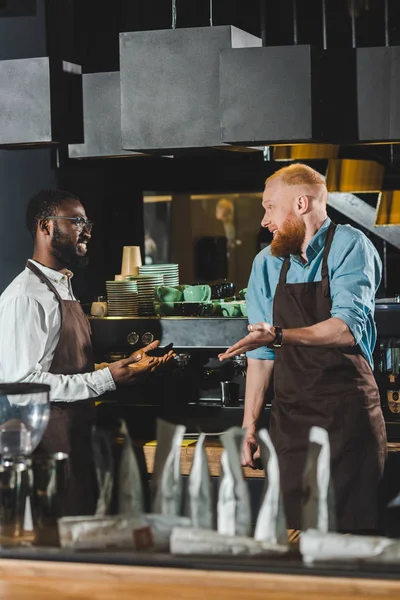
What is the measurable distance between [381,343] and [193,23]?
3465mm

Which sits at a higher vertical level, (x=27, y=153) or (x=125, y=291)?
(x=27, y=153)

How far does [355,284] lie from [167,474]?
4.72ft

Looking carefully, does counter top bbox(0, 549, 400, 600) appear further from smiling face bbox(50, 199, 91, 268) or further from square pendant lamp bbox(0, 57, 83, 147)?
square pendant lamp bbox(0, 57, 83, 147)

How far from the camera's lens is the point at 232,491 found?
215cm

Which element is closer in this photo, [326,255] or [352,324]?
[352,324]

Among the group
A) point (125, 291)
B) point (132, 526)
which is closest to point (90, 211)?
point (125, 291)

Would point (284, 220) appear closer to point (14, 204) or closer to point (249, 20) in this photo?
point (14, 204)

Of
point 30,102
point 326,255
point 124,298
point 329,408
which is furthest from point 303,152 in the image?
point 329,408

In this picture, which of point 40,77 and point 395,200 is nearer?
point 40,77

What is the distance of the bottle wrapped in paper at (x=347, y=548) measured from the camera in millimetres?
2008

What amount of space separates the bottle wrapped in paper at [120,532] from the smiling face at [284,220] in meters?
1.63

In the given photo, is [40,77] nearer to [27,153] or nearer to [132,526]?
[27,153]

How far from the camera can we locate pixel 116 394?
5.18m

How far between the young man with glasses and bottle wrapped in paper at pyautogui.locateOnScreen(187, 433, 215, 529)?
4.24 feet
